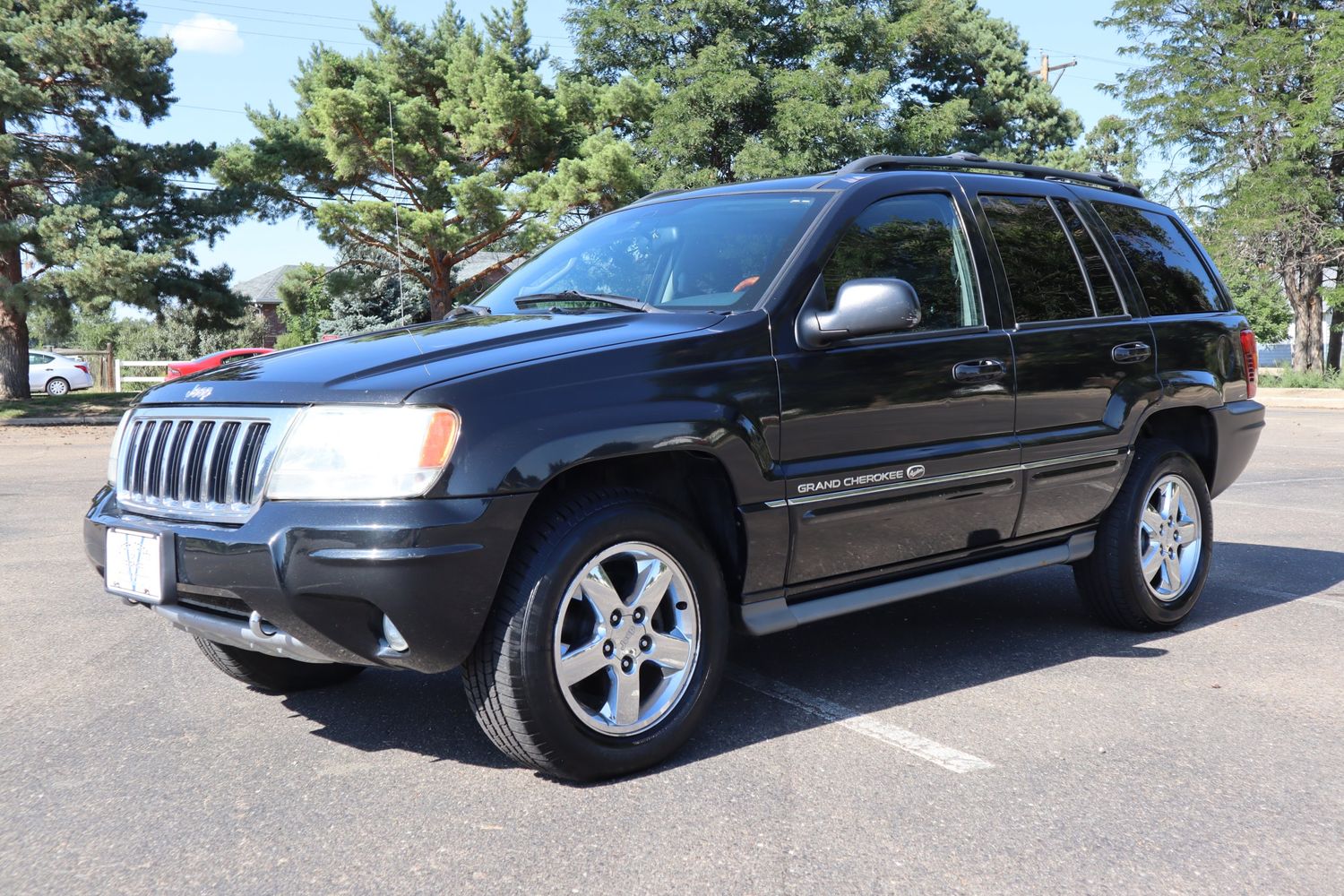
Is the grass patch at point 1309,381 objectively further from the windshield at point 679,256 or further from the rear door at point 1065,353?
the windshield at point 679,256

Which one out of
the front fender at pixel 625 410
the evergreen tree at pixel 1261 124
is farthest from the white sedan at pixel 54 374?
the front fender at pixel 625 410

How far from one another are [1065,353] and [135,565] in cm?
344

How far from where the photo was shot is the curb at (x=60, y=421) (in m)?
22.3

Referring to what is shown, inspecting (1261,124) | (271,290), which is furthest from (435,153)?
(271,290)

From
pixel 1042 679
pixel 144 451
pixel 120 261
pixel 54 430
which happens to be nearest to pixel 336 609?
pixel 144 451

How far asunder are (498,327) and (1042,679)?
2382mm

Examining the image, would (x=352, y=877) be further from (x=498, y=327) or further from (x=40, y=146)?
(x=40, y=146)

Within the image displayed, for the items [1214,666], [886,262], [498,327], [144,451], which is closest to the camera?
[144,451]

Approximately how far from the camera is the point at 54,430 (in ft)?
68.8

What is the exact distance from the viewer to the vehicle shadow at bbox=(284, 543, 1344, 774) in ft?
12.9

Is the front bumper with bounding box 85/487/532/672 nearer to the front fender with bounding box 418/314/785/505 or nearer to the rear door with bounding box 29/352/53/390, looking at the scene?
the front fender with bounding box 418/314/785/505

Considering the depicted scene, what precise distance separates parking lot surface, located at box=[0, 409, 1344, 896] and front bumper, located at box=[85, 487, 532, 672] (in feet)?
1.53

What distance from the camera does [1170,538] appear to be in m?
5.32

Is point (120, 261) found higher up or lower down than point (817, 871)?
higher up
